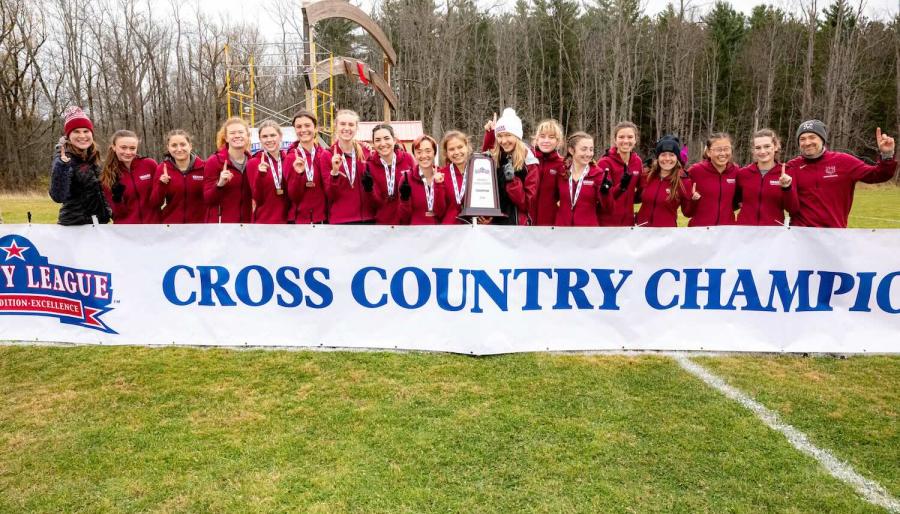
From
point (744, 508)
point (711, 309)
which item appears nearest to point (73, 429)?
point (744, 508)

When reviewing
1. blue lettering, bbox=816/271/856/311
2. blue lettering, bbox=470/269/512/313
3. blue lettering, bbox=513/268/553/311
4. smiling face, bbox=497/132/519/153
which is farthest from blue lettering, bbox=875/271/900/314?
smiling face, bbox=497/132/519/153

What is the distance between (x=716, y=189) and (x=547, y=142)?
5.87 feet

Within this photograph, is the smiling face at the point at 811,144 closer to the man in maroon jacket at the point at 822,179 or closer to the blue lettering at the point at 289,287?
the man in maroon jacket at the point at 822,179

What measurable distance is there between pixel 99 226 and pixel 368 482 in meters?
4.00

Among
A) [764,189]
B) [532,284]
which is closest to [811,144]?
[764,189]

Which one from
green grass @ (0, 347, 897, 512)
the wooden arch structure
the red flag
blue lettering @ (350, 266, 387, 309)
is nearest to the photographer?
green grass @ (0, 347, 897, 512)

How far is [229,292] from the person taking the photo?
558 cm

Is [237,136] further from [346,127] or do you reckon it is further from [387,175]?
[387,175]

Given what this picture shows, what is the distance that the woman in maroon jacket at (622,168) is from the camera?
6.06m

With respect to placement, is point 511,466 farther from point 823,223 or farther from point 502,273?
point 823,223

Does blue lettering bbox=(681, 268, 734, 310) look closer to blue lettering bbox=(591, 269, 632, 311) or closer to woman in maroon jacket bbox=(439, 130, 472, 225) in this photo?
blue lettering bbox=(591, 269, 632, 311)

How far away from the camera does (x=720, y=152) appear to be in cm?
593

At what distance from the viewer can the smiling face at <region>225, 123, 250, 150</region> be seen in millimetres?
6035

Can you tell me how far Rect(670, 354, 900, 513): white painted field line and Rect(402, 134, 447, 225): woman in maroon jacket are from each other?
2734 mm
